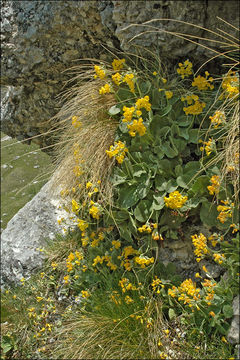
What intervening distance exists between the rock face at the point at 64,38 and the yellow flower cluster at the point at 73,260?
1360mm

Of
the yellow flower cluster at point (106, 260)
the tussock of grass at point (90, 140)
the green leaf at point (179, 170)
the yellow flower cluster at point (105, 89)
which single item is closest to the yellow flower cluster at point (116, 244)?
the yellow flower cluster at point (106, 260)

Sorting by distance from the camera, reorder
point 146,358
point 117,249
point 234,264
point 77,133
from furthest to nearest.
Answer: point 77,133, point 117,249, point 146,358, point 234,264

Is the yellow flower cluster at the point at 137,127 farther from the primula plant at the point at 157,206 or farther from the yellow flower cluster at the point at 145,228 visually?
the yellow flower cluster at the point at 145,228

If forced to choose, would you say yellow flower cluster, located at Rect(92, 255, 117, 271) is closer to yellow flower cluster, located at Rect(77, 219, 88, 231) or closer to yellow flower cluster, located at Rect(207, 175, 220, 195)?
yellow flower cluster, located at Rect(77, 219, 88, 231)

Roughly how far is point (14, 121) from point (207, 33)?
2.40m

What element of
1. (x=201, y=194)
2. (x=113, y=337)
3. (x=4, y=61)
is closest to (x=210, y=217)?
(x=201, y=194)

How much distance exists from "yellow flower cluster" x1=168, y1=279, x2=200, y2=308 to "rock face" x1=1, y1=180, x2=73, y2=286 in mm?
1607

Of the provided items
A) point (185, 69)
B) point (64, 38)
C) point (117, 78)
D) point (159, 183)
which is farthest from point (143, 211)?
point (64, 38)

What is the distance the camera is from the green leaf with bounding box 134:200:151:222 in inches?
119

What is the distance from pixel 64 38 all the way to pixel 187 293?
259 centimetres

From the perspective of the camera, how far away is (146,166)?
3.10 metres

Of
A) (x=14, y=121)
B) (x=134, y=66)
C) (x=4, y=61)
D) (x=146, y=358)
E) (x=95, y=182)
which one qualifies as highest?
(x=4, y=61)

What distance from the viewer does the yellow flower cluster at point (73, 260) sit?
342 cm

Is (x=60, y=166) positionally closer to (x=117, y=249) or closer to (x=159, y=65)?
Answer: (x=117, y=249)
